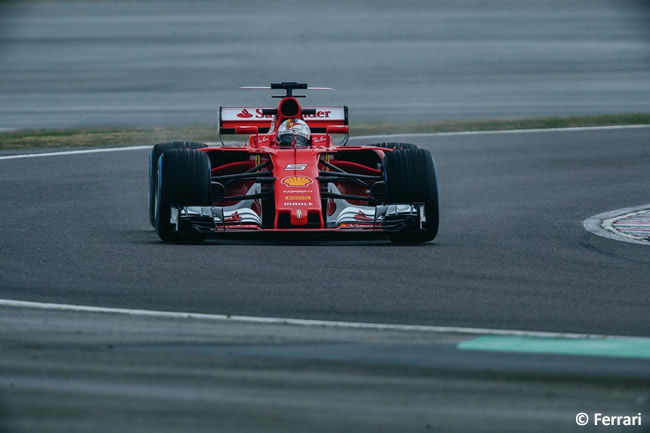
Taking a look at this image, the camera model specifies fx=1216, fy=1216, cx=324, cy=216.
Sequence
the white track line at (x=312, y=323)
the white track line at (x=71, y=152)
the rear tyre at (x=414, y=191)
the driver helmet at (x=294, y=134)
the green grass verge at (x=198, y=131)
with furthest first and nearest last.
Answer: the green grass verge at (x=198, y=131), the white track line at (x=71, y=152), the driver helmet at (x=294, y=134), the rear tyre at (x=414, y=191), the white track line at (x=312, y=323)

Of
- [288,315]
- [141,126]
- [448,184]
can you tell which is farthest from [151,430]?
Result: [141,126]

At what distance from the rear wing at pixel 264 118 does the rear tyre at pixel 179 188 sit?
2.09 m

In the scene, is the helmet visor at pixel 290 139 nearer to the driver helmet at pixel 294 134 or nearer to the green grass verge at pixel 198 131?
the driver helmet at pixel 294 134

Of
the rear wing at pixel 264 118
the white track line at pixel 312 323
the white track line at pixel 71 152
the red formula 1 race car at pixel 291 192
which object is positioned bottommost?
the white track line at pixel 71 152

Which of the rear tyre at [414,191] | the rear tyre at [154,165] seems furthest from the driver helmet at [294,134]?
the rear tyre at [414,191]

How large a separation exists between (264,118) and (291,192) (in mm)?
2317

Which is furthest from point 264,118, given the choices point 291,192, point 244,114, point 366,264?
point 366,264

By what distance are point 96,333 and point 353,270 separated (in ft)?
8.29

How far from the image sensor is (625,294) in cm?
776

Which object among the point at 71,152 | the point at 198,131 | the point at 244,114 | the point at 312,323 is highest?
the point at 244,114

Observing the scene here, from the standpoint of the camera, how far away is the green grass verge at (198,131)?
18.0 metres

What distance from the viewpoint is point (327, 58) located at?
85.5 ft

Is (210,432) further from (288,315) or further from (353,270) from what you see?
(353,270)

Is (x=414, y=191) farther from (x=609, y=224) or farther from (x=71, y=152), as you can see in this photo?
(x=71, y=152)
